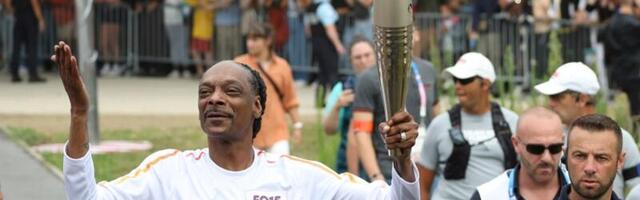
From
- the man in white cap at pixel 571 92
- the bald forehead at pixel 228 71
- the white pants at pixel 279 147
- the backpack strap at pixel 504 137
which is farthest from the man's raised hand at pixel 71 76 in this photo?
the white pants at pixel 279 147

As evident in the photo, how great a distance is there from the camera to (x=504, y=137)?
404 inches

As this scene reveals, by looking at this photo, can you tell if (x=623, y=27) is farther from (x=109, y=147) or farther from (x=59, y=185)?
(x=59, y=185)

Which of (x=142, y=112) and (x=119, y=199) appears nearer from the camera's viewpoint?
(x=119, y=199)

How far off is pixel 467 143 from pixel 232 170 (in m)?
3.71

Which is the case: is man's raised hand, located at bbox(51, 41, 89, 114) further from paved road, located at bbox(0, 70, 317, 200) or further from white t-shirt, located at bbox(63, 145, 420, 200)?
paved road, located at bbox(0, 70, 317, 200)

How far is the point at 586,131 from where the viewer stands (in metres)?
7.34

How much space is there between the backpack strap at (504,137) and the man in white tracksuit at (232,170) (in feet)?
11.3

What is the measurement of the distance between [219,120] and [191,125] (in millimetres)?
14149

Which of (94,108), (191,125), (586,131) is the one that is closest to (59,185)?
(94,108)

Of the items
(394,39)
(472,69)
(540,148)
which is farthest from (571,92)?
(394,39)

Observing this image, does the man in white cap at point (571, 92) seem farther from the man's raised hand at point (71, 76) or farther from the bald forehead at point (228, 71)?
the man's raised hand at point (71, 76)

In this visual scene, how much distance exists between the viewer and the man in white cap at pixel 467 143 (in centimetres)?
1021

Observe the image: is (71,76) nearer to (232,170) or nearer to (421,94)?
(232,170)

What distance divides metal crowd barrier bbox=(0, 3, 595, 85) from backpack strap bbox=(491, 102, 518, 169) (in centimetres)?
1029
